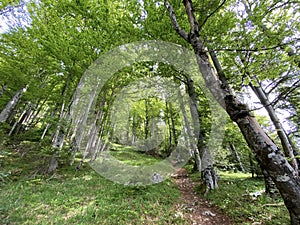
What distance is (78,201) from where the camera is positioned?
4.43m

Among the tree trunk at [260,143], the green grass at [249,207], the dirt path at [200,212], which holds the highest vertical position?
the tree trunk at [260,143]

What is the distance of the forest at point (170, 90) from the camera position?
2.79m

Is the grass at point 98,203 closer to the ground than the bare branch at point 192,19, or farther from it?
closer to the ground

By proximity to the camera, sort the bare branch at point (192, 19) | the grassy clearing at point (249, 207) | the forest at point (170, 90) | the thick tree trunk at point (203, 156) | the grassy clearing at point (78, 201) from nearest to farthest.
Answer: the bare branch at point (192, 19) → the forest at point (170, 90) → the grassy clearing at point (249, 207) → the grassy clearing at point (78, 201) → the thick tree trunk at point (203, 156)

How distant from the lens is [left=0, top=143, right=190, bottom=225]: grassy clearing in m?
3.55

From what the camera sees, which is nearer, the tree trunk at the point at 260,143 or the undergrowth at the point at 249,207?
the tree trunk at the point at 260,143

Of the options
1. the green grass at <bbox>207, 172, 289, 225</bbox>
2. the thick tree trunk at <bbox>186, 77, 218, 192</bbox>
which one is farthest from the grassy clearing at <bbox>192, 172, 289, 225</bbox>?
the thick tree trunk at <bbox>186, 77, 218, 192</bbox>

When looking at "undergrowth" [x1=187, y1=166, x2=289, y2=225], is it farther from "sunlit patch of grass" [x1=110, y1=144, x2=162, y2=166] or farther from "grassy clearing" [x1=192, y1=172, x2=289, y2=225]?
"sunlit patch of grass" [x1=110, y1=144, x2=162, y2=166]

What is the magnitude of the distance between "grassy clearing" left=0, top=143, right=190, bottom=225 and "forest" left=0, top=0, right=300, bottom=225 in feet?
0.12

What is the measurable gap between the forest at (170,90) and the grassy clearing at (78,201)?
36mm

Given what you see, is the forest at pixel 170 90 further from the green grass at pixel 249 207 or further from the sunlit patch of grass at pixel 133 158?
the sunlit patch of grass at pixel 133 158

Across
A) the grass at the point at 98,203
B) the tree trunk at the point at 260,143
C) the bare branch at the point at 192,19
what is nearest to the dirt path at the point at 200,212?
the grass at the point at 98,203

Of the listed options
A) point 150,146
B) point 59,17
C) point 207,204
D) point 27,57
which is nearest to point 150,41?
point 59,17

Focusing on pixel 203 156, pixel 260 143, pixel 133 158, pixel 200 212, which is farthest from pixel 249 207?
pixel 133 158
